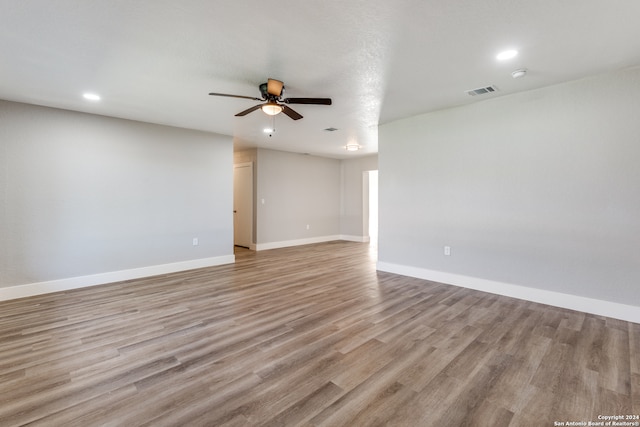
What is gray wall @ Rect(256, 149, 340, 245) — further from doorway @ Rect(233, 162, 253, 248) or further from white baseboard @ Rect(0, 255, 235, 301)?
white baseboard @ Rect(0, 255, 235, 301)

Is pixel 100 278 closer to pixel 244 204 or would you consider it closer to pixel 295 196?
pixel 244 204

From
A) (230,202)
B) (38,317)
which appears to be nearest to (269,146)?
(230,202)

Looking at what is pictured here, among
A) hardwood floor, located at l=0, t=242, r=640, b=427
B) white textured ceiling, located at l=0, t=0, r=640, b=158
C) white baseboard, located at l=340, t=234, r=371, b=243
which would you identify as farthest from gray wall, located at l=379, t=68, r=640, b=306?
white baseboard, located at l=340, t=234, r=371, b=243

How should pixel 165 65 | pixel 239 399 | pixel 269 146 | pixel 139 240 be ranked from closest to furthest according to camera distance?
pixel 239 399
pixel 165 65
pixel 139 240
pixel 269 146

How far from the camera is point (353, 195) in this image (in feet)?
28.4

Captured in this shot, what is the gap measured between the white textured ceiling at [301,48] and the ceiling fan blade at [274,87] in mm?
122

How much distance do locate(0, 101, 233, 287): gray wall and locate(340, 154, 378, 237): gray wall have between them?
4.15m

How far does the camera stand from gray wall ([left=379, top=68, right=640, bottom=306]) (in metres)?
2.95

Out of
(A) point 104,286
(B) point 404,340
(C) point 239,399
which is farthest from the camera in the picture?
(A) point 104,286

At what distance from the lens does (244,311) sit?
3193mm

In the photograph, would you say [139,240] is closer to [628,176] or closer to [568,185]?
[568,185]

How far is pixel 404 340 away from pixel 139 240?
4351 millimetres

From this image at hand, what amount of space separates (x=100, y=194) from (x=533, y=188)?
5.99 meters

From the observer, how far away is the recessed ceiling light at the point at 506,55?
255cm
